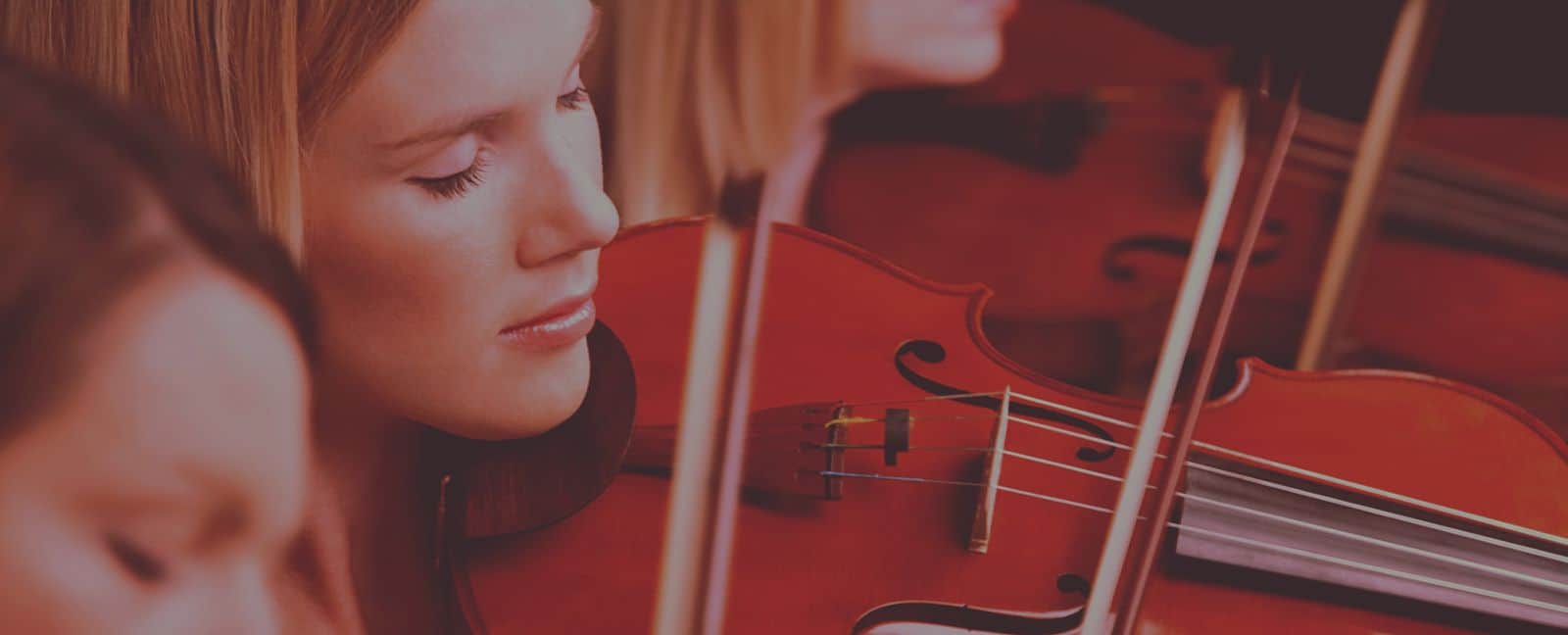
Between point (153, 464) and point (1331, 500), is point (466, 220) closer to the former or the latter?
point (153, 464)

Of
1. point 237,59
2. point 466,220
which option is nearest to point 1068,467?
point 466,220

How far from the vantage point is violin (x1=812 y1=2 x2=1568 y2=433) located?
1.11 m

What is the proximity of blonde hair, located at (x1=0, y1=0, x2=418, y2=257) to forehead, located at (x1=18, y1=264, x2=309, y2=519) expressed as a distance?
22 cm

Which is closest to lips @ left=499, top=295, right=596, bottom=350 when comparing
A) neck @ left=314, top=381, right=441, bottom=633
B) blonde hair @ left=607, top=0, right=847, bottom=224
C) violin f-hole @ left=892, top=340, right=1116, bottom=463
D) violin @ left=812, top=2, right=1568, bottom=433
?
neck @ left=314, top=381, right=441, bottom=633

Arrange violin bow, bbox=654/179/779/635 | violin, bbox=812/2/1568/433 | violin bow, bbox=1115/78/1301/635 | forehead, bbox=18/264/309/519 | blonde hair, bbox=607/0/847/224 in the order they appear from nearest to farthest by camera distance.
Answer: forehead, bbox=18/264/309/519 < violin bow, bbox=654/179/779/635 < violin bow, bbox=1115/78/1301/635 < blonde hair, bbox=607/0/847/224 < violin, bbox=812/2/1568/433

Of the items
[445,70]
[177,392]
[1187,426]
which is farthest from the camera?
[1187,426]

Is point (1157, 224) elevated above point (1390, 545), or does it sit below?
above

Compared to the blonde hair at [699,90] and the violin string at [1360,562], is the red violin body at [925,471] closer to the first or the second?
the violin string at [1360,562]

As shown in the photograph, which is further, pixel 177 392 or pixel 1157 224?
pixel 1157 224

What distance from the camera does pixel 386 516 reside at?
66cm

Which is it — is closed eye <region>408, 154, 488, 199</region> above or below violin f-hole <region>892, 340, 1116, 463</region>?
above

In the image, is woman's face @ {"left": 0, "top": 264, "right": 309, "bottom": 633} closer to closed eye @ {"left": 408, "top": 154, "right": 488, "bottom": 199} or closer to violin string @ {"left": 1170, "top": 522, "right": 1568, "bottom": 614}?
closed eye @ {"left": 408, "top": 154, "right": 488, "bottom": 199}

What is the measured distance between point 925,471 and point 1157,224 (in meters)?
0.57

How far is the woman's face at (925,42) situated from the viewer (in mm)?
1146
